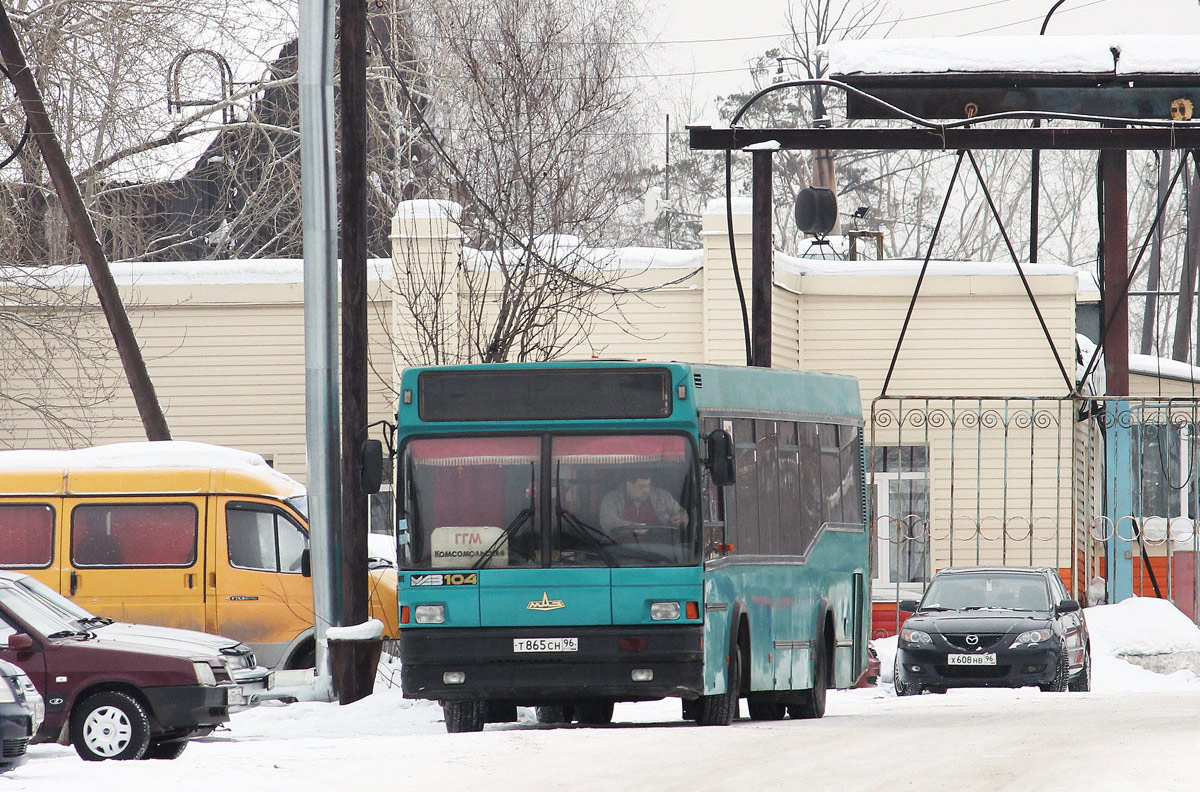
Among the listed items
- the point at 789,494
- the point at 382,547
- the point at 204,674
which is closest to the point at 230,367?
the point at 382,547

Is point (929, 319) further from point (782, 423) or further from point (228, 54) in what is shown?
point (782, 423)

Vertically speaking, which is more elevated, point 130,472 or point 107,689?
point 130,472

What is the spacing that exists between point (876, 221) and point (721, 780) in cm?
4571

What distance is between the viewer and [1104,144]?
21.0 metres

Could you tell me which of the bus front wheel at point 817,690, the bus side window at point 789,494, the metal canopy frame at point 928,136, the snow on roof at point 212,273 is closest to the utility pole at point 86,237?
the snow on roof at point 212,273

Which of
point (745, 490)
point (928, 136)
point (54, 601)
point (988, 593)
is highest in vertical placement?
point (928, 136)

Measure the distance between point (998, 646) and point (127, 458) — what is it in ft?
29.2

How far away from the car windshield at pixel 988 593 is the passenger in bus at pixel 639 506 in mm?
8492

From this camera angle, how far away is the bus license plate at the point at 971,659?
754 inches

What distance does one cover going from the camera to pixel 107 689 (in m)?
13.0

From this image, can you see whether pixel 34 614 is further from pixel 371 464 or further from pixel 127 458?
pixel 127 458

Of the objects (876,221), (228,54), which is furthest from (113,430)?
(876,221)

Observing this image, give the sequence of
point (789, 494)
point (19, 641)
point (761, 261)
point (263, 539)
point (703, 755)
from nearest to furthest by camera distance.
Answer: point (703, 755) < point (19, 641) < point (789, 494) < point (263, 539) < point (761, 261)

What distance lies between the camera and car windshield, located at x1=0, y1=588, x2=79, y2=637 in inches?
512
